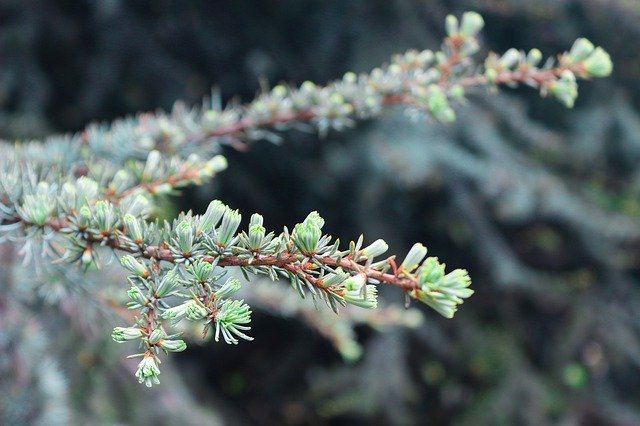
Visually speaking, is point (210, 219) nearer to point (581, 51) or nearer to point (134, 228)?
point (134, 228)

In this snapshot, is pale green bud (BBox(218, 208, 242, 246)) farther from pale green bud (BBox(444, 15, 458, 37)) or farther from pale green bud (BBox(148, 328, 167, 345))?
pale green bud (BBox(444, 15, 458, 37))

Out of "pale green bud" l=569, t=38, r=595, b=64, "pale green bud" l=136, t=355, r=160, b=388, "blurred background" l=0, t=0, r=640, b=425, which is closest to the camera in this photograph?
"pale green bud" l=136, t=355, r=160, b=388

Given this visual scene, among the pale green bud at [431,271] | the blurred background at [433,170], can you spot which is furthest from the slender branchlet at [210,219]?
the blurred background at [433,170]

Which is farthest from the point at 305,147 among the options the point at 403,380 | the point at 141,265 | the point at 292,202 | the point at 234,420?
the point at 141,265

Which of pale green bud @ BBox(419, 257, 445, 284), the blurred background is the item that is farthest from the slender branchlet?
the blurred background

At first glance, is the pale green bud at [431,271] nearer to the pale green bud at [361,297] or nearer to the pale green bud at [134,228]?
the pale green bud at [361,297]

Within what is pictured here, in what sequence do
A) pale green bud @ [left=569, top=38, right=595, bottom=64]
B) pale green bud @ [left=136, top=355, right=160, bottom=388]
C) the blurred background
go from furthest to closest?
the blurred background
pale green bud @ [left=569, top=38, right=595, bottom=64]
pale green bud @ [left=136, top=355, right=160, bottom=388]
